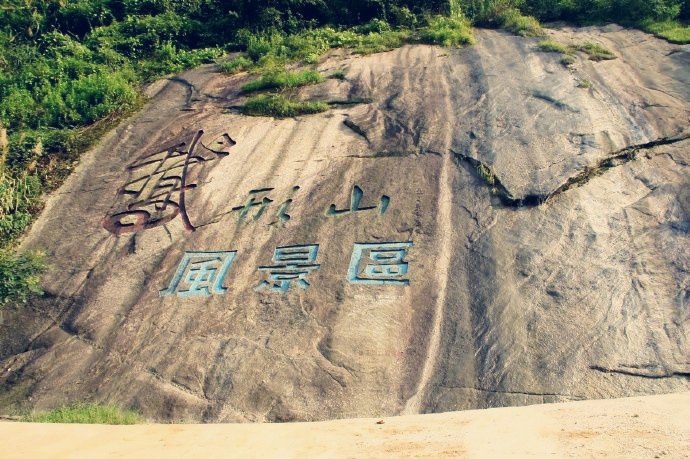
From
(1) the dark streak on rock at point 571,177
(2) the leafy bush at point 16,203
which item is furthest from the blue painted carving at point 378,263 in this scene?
(2) the leafy bush at point 16,203

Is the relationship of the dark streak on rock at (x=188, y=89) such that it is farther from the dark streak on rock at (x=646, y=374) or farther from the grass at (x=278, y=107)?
the dark streak on rock at (x=646, y=374)

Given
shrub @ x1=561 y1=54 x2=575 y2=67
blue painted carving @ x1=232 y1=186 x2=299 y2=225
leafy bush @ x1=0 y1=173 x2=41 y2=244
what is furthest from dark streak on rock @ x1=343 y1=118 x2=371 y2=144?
leafy bush @ x1=0 y1=173 x2=41 y2=244

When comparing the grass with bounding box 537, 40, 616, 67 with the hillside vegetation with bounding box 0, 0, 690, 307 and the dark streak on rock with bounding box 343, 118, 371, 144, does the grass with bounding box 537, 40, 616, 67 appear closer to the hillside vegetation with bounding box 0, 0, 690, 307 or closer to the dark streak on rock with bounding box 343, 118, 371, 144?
the hillside vegetation with bounding box 0, 0, 690, 307

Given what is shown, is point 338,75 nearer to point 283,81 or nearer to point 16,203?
point 283,81

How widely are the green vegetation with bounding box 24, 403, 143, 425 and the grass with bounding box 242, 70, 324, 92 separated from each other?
5.19 meters

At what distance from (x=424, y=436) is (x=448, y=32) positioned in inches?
296

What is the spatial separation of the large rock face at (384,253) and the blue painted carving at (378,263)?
0.02m

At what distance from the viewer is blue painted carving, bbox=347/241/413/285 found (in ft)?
22.1

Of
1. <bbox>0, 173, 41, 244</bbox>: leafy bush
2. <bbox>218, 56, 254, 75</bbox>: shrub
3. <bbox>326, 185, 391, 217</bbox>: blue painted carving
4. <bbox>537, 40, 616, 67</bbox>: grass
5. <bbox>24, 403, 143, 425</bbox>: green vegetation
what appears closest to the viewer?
<bbox>24, 403, 143, 425</bbox>: green vegetation

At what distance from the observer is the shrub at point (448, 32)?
34.7 feet

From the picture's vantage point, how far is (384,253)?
275 inches

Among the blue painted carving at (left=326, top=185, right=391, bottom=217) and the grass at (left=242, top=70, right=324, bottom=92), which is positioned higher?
the grass at (left=242, top=70, right=324, bottom=92)

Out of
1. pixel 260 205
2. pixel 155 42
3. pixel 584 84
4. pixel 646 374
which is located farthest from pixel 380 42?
pixel 646 374

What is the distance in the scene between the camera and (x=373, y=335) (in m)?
6.23
